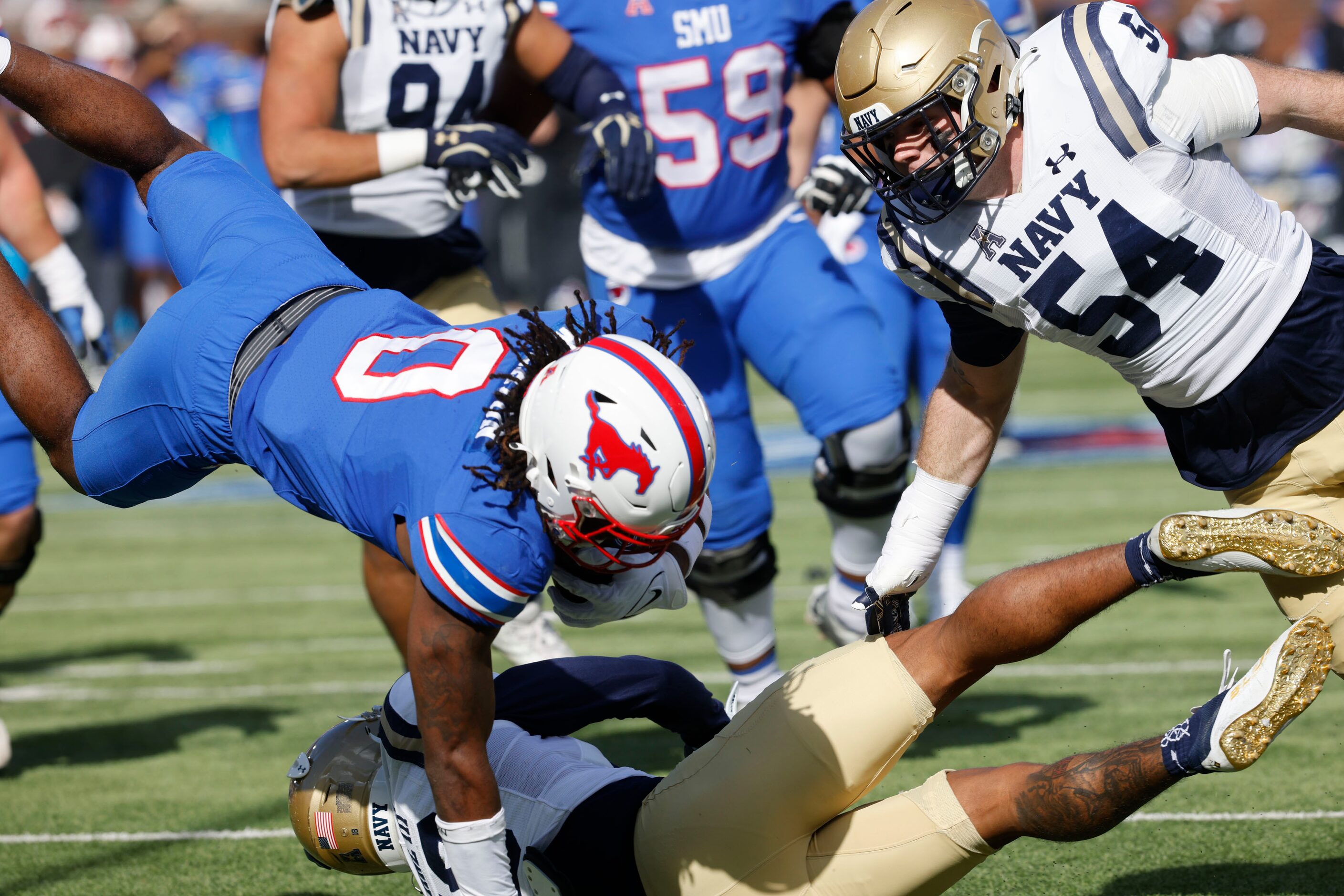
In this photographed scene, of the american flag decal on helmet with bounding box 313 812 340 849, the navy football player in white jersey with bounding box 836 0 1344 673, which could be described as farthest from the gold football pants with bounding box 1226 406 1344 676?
the american flag decal on helmet with bounding box 313 812 340 849

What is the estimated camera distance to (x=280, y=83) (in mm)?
4098

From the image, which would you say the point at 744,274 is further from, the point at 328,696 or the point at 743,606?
the point at 328,696

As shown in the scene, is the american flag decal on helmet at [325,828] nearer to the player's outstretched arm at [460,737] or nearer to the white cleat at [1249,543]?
the player's outstretched arm at [460,737]

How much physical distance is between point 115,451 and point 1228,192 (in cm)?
233

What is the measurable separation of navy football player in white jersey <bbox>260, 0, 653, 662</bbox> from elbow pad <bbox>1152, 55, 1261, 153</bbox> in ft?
5.52

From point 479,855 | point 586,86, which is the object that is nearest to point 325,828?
point 479,855

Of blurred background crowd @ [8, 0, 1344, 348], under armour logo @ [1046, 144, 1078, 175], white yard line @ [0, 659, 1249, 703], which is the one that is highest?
under armour logo @ [1046, 144, 1078, 175]

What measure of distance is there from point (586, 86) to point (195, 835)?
2283mm

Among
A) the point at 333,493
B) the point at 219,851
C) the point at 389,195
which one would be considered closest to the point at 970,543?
the point at 389,195

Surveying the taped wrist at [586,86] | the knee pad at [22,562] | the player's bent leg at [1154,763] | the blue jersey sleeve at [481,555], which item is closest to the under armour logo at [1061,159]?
the player's bent leg at [1154,763]

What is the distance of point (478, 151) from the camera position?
3871 millimetres

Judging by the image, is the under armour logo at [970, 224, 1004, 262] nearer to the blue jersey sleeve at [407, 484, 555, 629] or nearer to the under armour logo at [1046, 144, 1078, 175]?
the under armour logo at [1046, 144, 1078, 175]

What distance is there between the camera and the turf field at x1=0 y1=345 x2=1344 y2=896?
3.33 m

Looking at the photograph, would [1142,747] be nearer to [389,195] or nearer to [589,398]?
[589,398]
